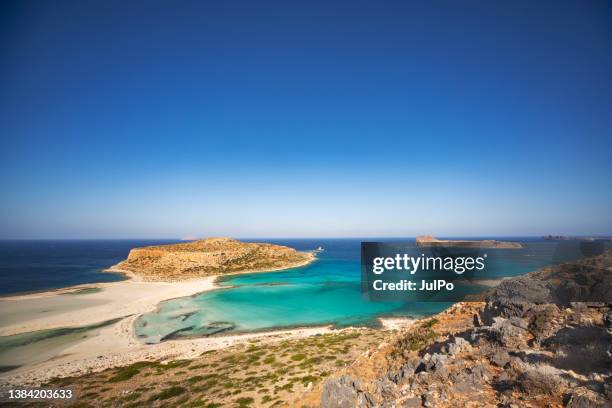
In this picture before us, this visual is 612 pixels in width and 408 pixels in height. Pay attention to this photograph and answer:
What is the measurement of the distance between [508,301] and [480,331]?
9.96 feet

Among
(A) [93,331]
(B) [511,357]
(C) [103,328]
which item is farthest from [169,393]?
(C) [103,328]

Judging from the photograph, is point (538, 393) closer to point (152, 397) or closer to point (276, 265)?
point (152, 397)

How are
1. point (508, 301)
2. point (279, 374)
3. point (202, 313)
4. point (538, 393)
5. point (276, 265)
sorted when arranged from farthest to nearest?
point (276, 265) → point (202, 313) → point (279, 374) → point (508, 301) → point (538, 393)

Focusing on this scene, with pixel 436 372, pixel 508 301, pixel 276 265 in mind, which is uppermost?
pixel 508 301

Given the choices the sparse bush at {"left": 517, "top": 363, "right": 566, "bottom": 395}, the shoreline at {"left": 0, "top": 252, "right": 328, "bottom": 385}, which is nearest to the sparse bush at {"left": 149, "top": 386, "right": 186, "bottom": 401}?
the shoreline at {"left": 0, "top": 252, "right": 328, "bottom": 385}

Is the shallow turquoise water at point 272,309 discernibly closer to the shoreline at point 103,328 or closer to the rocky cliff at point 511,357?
the shoreline at point 103,328

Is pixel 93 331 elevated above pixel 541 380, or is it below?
below

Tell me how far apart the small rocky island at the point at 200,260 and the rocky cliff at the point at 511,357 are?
66.0 metres

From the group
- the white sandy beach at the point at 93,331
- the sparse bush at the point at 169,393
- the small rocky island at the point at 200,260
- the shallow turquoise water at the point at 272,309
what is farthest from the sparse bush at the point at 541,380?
the small rocky island at the point at 200,260

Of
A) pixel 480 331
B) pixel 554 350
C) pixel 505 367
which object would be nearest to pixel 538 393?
pixel 505 367

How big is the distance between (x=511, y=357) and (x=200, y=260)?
3054 inches

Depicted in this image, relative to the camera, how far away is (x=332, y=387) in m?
11.7

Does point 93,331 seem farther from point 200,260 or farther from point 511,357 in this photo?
point 200,260

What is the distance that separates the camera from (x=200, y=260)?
76750mm
